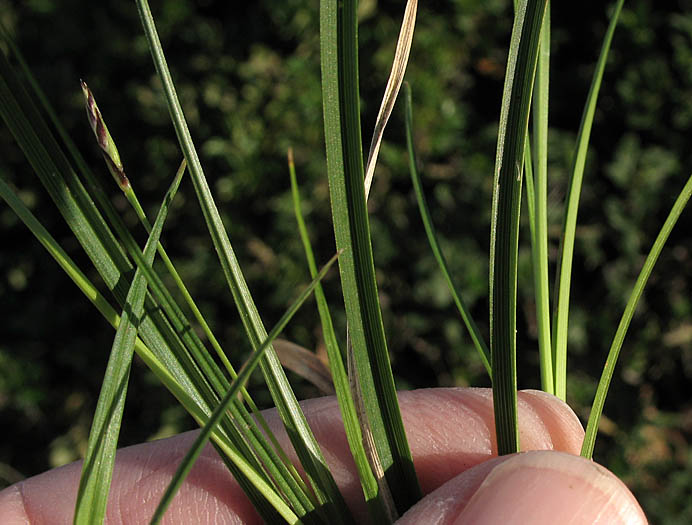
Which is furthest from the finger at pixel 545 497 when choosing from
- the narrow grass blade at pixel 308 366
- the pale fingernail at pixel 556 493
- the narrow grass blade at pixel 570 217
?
the narrow grass blade at pixel 308 366

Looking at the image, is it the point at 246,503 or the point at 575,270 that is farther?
Result: the point at 575,270

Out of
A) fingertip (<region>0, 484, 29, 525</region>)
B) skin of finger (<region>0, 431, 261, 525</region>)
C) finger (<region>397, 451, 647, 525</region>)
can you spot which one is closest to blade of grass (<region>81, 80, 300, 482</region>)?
finger (<region>397, 451, 647, 525</region>)

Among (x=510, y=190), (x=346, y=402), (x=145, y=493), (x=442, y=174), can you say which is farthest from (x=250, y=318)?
(x=442, y=174)

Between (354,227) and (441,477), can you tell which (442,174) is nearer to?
(441,477)

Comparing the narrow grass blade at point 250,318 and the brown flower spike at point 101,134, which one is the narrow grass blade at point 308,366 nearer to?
the narrow grass blade at point 250,318

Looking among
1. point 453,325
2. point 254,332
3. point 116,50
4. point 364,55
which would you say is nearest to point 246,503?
point 254,332

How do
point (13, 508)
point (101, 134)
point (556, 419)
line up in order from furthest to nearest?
point (13, 508), point (556, 419), point (101, 134)

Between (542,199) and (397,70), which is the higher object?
(397,70)

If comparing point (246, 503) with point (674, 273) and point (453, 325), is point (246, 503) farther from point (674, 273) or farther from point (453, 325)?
point (674, 273)
